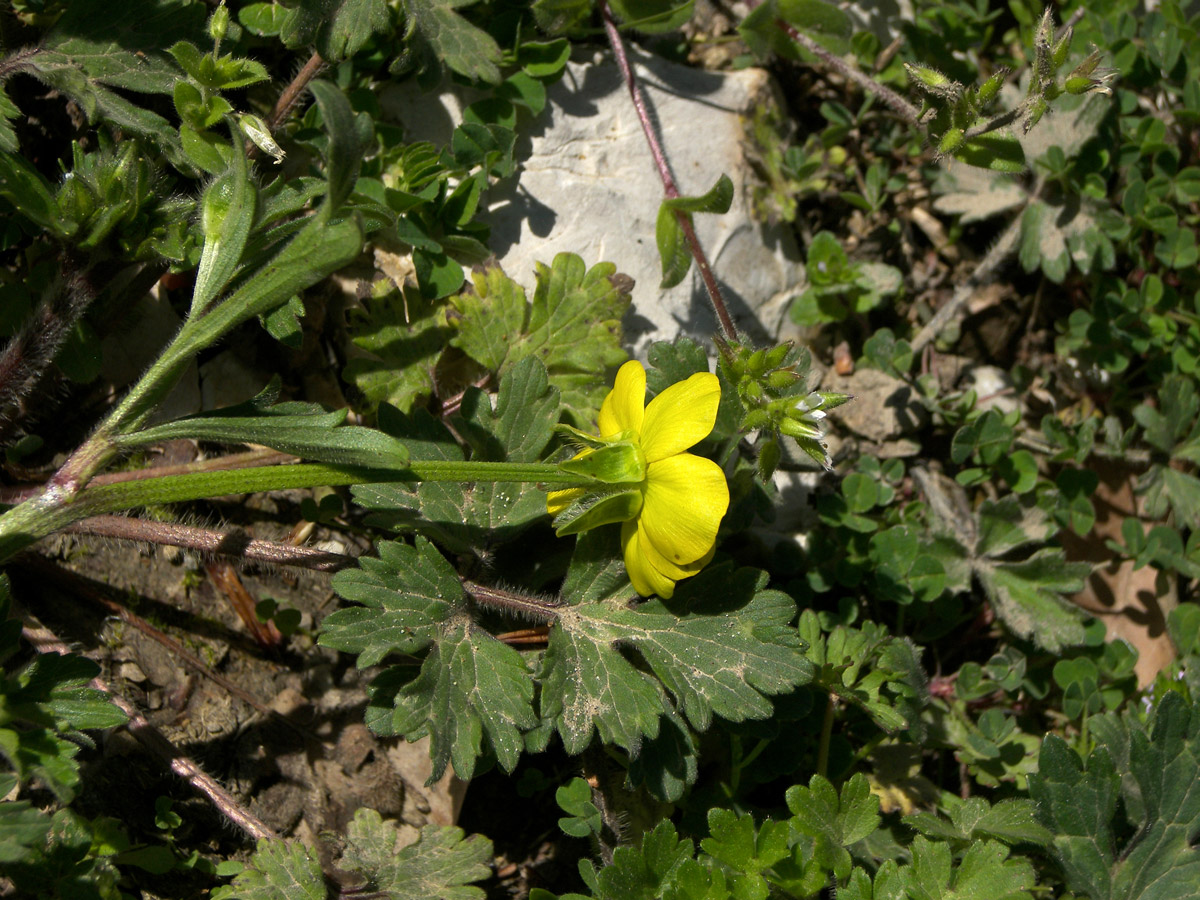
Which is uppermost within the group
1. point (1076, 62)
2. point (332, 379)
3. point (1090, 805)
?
point (1076, 62)

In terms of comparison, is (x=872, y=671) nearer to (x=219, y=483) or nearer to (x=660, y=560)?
(x=660, y=560)

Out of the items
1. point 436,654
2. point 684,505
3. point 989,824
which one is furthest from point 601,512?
point 989,824

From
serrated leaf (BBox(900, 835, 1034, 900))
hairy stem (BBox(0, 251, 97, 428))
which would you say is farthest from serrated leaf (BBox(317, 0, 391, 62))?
serrated leaf (BBox(900, 835, 1034, 900))

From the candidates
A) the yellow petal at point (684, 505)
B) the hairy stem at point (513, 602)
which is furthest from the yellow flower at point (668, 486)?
the hairy stem at point (513, 602)

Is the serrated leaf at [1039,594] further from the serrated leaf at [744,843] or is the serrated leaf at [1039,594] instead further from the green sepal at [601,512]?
the green sepal at [601,512]

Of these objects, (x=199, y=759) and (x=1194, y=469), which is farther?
(x=1194, y=469)

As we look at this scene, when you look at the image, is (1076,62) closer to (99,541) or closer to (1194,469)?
(1194,469)

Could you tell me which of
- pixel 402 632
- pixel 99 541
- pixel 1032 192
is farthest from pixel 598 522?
pixel 1032 192
